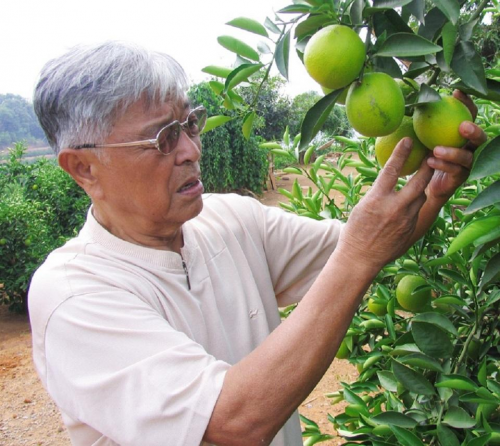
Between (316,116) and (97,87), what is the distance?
51cm

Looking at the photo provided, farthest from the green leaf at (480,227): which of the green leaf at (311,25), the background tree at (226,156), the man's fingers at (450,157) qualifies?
the background tree at (226,156)

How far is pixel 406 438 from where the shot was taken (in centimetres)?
100

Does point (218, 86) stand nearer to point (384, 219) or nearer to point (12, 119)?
point (384, 219)

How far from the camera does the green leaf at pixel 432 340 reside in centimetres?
104

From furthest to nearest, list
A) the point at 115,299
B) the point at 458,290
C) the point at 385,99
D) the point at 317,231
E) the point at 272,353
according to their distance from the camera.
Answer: the point at 317,231 → the point at 458,290 → the point at 115,299 → the point at 272,353 → the point at 385,99

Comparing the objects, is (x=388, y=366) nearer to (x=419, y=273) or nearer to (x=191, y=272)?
(x=419, y=273)

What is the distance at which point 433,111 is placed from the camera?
2.86 feet

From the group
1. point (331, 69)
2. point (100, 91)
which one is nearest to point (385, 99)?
point (331, 69)

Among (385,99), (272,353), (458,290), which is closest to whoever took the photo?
(385,99)

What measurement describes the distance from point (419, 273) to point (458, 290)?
152mm

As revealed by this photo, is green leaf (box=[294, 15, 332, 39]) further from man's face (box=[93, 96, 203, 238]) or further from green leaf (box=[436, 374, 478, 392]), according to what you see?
green leaf (box=[436, 374, 478, 392])

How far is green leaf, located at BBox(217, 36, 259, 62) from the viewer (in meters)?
1.08

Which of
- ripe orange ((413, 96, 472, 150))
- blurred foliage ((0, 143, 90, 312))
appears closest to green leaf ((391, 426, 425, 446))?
ripe orange ((413, 96, 472, 150))

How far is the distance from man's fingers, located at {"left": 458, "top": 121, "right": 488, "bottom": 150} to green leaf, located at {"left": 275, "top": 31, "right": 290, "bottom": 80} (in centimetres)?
32
